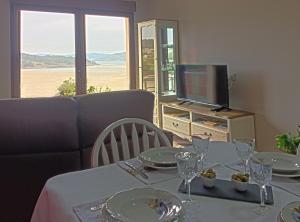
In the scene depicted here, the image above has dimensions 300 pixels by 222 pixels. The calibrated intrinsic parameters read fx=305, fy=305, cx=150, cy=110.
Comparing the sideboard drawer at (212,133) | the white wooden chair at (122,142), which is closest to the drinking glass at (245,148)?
the white wooden chair at (122,142)

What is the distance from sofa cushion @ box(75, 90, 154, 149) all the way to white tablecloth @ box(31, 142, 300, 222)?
72 cm

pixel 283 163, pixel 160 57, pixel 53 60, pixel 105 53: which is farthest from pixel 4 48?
pixel 283 163

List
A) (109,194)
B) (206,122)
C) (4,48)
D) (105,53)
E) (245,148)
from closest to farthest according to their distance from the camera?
(109,194) < (245,148) < (206,122) < (4,48) < (105,53)

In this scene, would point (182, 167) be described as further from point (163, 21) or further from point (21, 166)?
point (163, 21)

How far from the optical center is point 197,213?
98 centimetres

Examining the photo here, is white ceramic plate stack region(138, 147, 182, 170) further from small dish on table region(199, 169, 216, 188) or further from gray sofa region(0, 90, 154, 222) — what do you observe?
gray sofa region(0, 90, 154, 222)

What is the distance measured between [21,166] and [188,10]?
365cm

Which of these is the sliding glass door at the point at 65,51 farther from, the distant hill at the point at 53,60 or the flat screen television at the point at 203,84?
the flat screen television at the point at 203,84

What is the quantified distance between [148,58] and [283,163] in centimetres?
407

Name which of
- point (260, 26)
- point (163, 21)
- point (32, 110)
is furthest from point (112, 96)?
point (163, 21)

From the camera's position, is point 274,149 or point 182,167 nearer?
point 182,167

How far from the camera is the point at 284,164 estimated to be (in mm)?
1333

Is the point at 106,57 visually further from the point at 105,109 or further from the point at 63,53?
the point at 105,109

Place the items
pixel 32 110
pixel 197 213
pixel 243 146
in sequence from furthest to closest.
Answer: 1. pixel 32 110
2. pixel 243 146
3. pixel 197 213
